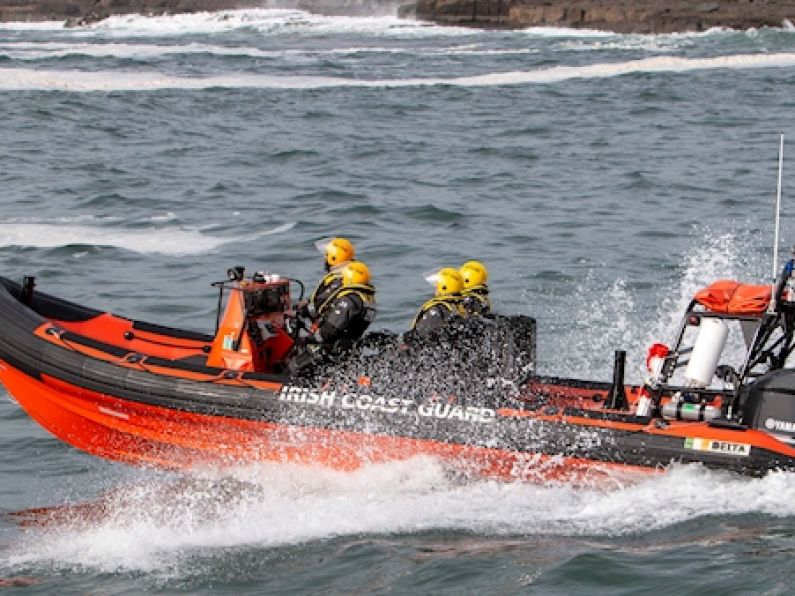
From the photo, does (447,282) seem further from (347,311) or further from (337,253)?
(337,253)

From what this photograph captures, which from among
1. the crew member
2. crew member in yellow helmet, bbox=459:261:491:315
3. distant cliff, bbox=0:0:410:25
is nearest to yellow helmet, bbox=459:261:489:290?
crew member in yellow helmet, bbox=459:261:491:315

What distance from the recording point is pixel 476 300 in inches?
351

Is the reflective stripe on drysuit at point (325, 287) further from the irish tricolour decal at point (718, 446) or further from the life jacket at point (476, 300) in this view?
the irish tricolour decal at point (718, 446)

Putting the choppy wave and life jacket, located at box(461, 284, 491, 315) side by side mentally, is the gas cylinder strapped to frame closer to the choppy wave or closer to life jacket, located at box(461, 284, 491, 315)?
life jacket, located at box(461, 284, 491, 315)

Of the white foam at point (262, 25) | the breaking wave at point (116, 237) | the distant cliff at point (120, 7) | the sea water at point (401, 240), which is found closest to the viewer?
the sea water at point (401, 240)

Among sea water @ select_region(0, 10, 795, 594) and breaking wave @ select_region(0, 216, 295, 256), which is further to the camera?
breaking wave @ select_region(0, 216, 295, 256)

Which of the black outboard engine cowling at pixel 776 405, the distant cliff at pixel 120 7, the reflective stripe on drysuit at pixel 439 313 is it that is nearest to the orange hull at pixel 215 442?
the reflective stripe on drysuit at pixel 439 313

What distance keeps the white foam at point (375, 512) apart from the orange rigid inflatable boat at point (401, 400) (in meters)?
0.11

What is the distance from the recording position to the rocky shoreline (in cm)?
4772

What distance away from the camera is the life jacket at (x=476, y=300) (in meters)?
8.87

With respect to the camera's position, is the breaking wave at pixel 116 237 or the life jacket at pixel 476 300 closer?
the life jacket at pixel 476 300

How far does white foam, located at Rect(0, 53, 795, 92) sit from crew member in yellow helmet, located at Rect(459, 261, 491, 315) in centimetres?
2236

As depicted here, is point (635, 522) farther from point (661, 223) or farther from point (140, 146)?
point (140, 146)

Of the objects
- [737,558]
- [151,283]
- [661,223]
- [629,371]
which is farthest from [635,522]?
[661,223]
